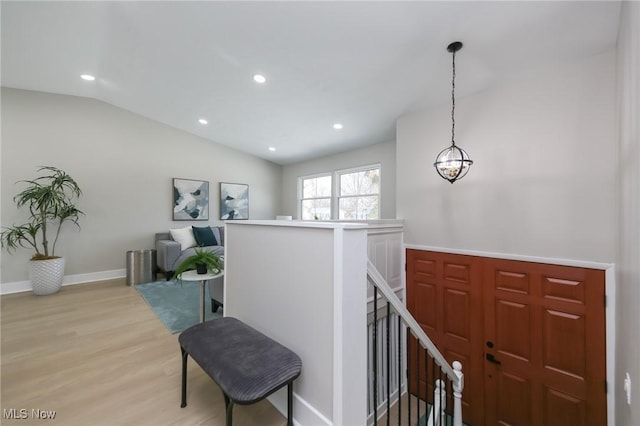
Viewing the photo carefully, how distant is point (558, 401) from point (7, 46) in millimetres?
6705

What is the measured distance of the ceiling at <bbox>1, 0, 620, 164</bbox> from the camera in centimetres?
168

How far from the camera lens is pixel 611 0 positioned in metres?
1.41

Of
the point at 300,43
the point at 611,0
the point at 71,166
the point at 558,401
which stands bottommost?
the point at 558,401

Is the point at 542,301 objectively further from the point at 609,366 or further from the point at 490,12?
the point at 490,12

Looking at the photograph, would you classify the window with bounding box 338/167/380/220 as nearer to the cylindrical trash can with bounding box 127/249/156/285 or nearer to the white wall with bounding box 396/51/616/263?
the white wall with bounding box 396/51/616/263

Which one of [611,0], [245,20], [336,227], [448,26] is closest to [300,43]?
[245,20]

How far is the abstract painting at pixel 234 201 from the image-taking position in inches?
233

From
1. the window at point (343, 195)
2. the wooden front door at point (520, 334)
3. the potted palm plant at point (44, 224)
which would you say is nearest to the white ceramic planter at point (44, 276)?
the potted palm plant at point (44, 224)

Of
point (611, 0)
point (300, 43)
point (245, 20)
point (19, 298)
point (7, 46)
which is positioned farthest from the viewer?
point (19, 298)

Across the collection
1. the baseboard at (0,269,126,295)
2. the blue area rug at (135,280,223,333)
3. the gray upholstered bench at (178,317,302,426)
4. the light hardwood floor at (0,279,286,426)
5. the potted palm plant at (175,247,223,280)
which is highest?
the potted palm plant at (175,247,223,280)

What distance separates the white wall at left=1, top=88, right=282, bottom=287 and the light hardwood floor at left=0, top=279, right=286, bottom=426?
1.47 meters

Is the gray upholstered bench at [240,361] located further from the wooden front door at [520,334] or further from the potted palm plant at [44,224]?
the potted palm plant at [44,224]

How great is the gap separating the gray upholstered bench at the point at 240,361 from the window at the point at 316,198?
163 inches

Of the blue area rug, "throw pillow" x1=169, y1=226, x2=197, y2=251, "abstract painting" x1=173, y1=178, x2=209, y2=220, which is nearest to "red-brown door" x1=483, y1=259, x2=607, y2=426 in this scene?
the blue area rug
